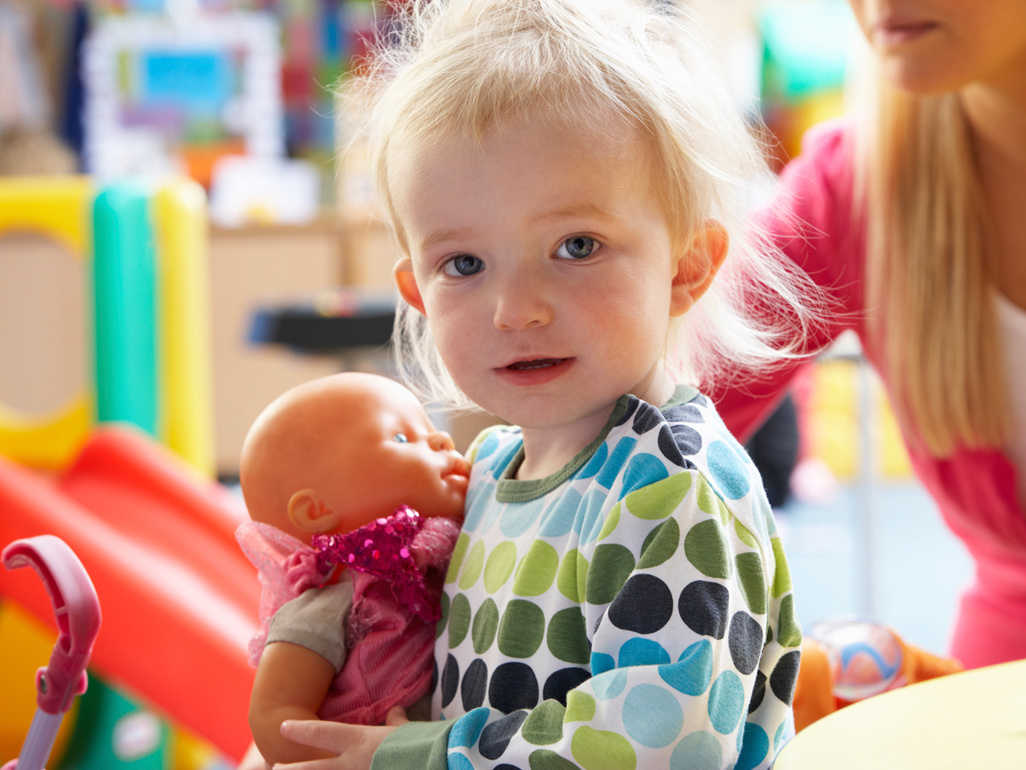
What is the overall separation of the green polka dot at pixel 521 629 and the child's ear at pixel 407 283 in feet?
0.73

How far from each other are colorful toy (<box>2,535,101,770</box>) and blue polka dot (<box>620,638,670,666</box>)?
1.03ft

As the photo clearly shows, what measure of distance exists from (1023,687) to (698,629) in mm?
219

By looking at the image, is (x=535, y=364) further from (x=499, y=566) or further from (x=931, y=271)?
(x=931, y=271)

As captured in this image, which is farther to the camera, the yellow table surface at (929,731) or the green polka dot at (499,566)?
the green polka dot at (499,566)

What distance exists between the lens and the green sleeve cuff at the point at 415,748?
1.87 ft

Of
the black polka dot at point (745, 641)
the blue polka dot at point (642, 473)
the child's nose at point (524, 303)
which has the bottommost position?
the black polka dot at point (745, 641)

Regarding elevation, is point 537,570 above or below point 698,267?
below

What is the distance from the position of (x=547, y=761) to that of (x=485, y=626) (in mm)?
118

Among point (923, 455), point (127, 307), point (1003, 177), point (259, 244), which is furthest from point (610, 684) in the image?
point (259, 244)

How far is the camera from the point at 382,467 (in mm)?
707

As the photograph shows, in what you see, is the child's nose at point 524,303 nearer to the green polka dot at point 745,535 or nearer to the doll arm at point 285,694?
the green polka dot at point 745,535

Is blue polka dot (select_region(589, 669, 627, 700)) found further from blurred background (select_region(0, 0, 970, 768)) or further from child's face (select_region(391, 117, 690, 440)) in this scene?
blurred background (select_region(0, 0, 970, 768))

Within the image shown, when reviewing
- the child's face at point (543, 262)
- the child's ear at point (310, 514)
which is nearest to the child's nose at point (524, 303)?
the child's face at point (543, 262)

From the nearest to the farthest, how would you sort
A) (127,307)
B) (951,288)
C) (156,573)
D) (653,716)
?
(653,716)
(951,288)
(156,573)
(127,307)
